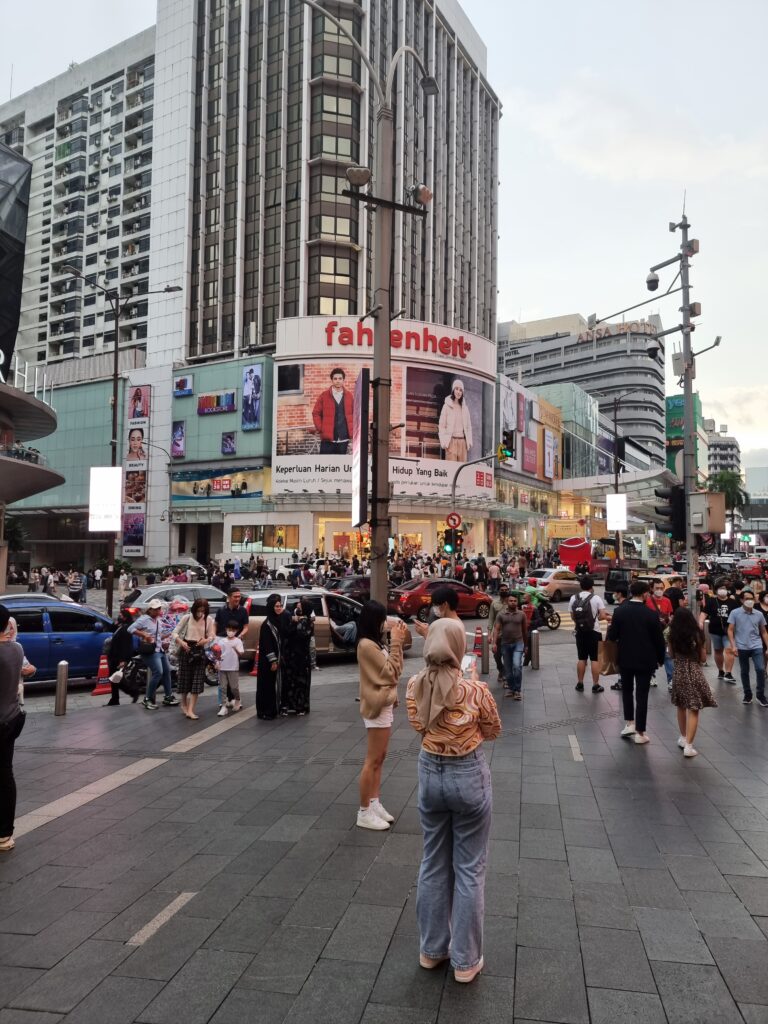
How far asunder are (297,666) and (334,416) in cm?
3889

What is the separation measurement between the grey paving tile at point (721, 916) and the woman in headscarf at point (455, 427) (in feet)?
148

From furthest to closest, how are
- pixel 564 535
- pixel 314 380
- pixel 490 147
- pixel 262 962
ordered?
pixel 490 147 < pixel 564 535 < pixel 314 380 < pixel 262 962

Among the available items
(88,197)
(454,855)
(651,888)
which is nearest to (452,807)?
(454,855)

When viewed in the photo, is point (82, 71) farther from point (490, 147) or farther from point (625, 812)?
point (625, 812)

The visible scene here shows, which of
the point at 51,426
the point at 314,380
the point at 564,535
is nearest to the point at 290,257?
the point at 314,380

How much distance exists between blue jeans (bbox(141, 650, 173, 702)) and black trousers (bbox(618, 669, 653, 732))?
22.8ft

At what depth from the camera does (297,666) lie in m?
10.4

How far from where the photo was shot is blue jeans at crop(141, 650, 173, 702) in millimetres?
10961

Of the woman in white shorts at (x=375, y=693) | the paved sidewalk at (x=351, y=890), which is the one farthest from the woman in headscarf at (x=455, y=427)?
the woman in white shorts at (x=375, y=693)

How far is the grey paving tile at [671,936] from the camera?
12.4 feet

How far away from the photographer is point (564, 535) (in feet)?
238

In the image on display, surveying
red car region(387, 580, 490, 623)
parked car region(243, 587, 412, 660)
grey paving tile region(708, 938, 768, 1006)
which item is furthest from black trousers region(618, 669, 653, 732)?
red car region(387, 580, 490, 623)

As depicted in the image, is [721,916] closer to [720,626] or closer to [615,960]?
[615,960]

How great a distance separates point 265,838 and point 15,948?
1.95m
